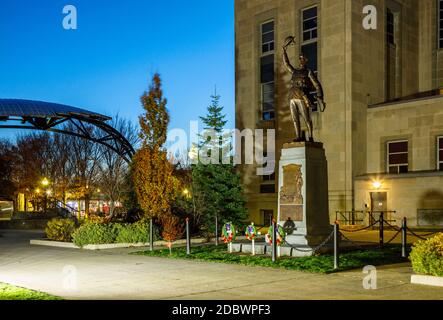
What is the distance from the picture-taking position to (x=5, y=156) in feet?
199

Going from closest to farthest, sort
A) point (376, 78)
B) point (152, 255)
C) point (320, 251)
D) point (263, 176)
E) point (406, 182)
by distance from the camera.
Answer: point (320, 251)
point (152, 255)
point (406, 182)
point (376, 78)
point (263, 176)

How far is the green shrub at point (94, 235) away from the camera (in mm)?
22406

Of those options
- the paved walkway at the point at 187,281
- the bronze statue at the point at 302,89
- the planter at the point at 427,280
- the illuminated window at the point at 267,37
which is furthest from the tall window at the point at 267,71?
the planter at the point at 427,280

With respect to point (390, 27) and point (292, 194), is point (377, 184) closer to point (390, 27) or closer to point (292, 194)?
point (390, 27)

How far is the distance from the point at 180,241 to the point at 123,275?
9685 mm

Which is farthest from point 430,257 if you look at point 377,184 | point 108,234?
point 377,184

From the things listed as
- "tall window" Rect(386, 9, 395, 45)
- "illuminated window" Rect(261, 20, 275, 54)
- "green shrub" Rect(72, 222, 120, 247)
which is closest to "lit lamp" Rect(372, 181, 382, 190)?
"tall window" Rect(386, 9, 395, 45)

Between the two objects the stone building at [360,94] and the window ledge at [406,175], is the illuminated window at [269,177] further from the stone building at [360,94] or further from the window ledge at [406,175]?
the window ledge at [406,175]

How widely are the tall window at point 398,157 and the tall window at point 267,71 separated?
9831 millimetres

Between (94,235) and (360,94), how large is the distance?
22.6m

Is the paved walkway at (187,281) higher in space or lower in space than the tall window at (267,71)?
lower
